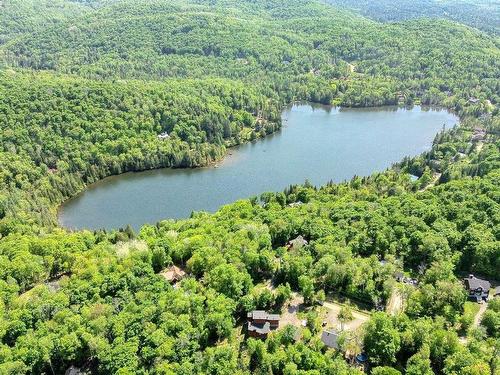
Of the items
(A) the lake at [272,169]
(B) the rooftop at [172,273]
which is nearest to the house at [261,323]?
(B) the rooftop at [172,273]

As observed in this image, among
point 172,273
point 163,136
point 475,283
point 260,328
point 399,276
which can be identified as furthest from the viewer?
point 163,136

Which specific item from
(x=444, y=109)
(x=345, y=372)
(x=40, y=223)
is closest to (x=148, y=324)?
(x=345, y=372)

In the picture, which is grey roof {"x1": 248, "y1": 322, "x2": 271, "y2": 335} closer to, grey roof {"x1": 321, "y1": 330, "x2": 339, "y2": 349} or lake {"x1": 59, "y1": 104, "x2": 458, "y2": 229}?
grey roof {"x1": 321, "y1": 330, "x2": 339, "y2": 349}

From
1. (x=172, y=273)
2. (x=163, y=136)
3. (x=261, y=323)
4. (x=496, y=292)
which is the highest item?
(x=496, y=292)

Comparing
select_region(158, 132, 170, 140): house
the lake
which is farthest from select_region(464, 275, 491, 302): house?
select_region(158, 132, 170, 140): house

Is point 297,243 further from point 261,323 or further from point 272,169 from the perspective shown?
point 272,169

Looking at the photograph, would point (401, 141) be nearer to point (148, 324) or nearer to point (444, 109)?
point (444, 109)

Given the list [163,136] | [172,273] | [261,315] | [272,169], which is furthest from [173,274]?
[163,136]
